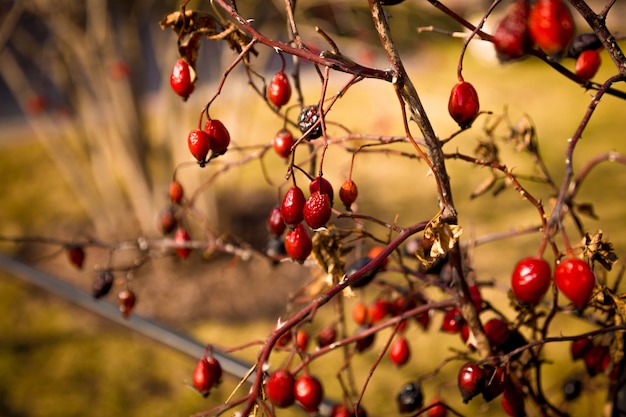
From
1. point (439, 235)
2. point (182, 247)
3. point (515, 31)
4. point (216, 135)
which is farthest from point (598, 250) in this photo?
point (182, 247)

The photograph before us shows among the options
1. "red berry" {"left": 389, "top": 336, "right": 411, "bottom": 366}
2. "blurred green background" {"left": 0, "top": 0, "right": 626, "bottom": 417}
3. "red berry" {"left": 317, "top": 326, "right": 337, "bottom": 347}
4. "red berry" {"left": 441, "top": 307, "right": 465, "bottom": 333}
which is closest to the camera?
"red berry" {"left": 441, "top": 307, "right": 465, "bottom": 333}

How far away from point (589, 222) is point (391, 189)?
133cm

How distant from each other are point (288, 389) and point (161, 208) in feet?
8.70

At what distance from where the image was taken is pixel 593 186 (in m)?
3.96

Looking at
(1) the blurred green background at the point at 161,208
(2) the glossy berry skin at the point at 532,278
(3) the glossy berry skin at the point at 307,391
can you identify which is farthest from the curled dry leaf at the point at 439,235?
(1) the blurred green background at the point at 161,208

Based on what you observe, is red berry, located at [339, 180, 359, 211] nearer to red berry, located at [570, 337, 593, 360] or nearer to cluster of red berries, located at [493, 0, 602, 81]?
cluster of red berries, located at [493, 0, 602, 81]

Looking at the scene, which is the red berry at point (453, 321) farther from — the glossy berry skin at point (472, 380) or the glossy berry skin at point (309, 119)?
the glossy berry skin at point (309, 119)

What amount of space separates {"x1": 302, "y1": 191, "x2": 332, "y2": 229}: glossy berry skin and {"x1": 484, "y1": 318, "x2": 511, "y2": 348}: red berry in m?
0.34

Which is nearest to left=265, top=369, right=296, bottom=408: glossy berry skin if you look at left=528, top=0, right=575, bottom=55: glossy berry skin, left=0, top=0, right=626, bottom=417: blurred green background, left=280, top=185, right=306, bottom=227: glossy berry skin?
left=280, top=185, right=306, bottom=227: glossy berry skin

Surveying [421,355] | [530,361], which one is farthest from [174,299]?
[530,361]

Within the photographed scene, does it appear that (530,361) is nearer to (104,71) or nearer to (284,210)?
(284,210)

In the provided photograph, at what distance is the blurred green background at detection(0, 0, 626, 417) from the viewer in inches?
104

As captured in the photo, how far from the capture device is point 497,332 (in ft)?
3.08

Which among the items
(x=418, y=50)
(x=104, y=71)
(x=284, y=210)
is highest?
(x=418, y=50)
